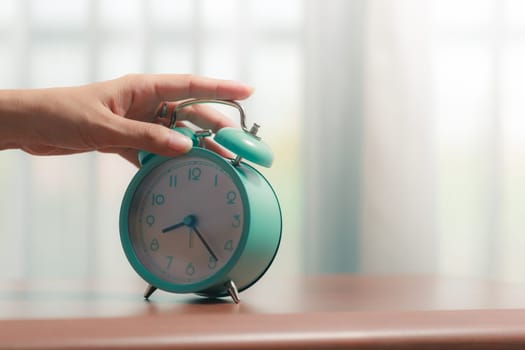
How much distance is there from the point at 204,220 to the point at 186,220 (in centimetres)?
2

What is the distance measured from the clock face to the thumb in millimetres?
21

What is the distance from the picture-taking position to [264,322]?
0.64 m

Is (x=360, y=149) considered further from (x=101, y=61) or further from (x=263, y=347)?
(x=263, y=347)

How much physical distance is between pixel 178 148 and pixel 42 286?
1.33 feet

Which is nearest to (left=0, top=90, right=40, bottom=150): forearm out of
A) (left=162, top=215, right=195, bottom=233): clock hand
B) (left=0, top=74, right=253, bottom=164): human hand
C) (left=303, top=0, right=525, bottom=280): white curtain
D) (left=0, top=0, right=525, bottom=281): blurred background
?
(left=0, top=74, right=253, bottom=164): human hand

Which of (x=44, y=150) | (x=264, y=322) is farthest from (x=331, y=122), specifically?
(x=264, y=322)

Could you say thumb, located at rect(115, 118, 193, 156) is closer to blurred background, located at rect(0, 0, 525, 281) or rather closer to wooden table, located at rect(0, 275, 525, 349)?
wooden table, located at rect(0, 275, 525, 349)

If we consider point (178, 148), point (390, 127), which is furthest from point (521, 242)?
point (178, 148)

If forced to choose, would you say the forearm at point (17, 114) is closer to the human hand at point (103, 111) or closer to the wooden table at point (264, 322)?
the human hand at point (103, 111)

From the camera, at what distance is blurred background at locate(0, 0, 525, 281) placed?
1.58 m

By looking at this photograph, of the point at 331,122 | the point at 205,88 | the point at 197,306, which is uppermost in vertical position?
the point at 205,88

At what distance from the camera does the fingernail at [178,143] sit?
0.83 m

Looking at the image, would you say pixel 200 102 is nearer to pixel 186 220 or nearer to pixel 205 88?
pixel 205 88

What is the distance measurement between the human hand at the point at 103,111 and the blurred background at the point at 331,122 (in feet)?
2.03
